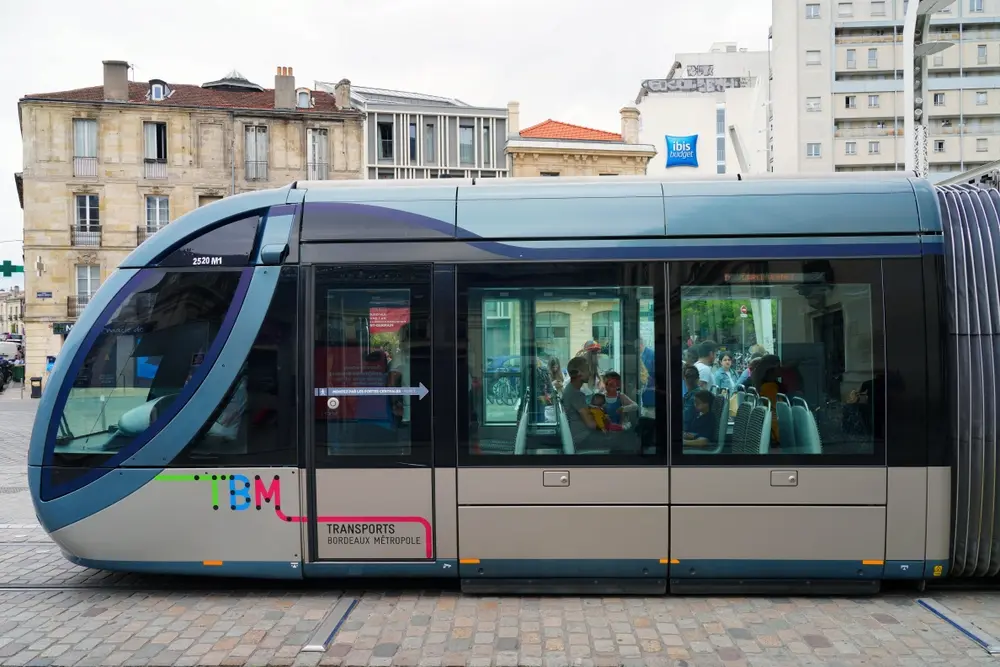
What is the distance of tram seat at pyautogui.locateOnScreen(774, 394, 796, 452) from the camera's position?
6.20 m

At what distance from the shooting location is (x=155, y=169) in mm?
41500

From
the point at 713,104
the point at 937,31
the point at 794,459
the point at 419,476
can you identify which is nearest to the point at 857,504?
the point at 794,459

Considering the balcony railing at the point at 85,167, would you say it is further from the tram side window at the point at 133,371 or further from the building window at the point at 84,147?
the tram side window at the point at 133,371

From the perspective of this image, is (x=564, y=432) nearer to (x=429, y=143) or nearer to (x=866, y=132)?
(x=429, y=143)

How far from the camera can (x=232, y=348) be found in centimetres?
635

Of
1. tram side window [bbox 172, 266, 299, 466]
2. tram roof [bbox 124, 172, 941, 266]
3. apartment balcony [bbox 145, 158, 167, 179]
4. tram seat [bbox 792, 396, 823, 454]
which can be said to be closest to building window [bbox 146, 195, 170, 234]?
apartment balcony [bbox 145, 158, 167, 179]

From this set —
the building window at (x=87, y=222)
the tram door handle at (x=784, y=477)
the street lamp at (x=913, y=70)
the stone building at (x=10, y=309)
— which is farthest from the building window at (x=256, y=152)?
the stone building at (x=10, y=309)

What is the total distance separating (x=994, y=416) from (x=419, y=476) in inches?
168

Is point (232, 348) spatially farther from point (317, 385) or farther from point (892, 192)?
point (892, 192)

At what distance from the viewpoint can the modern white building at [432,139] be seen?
4588 cm

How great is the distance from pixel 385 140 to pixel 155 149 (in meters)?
11.9

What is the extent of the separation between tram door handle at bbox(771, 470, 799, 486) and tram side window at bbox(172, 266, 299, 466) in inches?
141

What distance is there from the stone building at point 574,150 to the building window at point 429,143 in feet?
13.9

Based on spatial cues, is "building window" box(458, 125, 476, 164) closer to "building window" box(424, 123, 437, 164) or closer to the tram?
"building window" box(424, 123, 437, 164)
